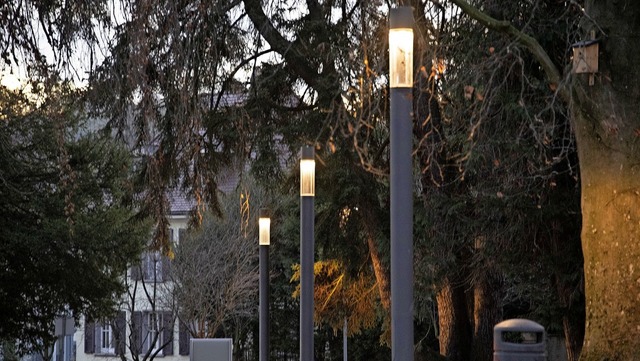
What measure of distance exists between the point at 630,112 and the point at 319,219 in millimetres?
12939

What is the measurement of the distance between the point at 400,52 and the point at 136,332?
39537mm

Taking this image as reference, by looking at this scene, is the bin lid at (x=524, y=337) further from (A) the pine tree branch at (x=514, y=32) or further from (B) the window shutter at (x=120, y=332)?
(B) the window shutter at (x=120, y=332)

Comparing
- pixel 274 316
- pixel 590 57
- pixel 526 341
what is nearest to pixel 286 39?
pixel 590 57

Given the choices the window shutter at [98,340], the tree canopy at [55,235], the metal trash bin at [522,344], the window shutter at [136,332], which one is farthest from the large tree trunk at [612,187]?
the window shutter at [98,340]

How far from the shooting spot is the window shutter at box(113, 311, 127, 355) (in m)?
46.5

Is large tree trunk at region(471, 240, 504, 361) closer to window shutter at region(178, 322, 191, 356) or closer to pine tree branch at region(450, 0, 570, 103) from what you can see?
pine tree branch at region(450, 0, 570, 103)

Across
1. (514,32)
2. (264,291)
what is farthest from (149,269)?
(514,32)

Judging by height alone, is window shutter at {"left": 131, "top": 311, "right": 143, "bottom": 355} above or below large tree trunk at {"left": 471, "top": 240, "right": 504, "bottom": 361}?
below

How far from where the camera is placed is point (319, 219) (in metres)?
23.5

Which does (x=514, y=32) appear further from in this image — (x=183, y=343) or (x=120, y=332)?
(x=183, y=343)

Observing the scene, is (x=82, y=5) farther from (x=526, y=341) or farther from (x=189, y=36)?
(x=526, y=341)

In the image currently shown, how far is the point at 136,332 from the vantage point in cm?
4775

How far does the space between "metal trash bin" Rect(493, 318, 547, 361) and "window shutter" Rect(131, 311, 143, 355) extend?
36043 mm

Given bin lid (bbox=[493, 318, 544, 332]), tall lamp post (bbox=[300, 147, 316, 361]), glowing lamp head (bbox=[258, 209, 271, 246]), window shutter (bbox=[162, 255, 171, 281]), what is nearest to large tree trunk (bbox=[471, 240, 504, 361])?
glowing lamp head (bbox=[258, 209, 271, 246])
